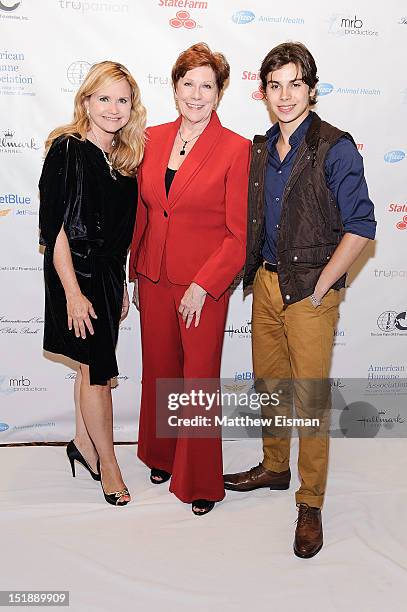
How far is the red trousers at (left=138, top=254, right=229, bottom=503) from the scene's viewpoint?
273 cm

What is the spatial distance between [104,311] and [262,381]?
712mm

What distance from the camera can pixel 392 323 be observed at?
368cm

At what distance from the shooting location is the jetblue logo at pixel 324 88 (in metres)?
3.36

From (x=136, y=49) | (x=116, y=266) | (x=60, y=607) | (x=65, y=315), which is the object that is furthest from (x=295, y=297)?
(x=136, y=49)

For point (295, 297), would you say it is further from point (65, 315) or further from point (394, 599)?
point (394, 599)

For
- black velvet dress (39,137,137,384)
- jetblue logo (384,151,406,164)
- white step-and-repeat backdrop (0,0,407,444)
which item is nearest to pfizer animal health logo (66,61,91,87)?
white step-and-repeat backdrop (0,0,407,444)

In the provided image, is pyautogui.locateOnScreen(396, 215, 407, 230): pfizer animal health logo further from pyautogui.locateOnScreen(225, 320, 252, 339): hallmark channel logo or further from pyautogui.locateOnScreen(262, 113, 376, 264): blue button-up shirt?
pyautogui.locateOnScreen(262, 113, 376, 264): blue button-up shirt

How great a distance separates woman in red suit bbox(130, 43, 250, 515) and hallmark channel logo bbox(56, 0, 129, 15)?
2.60ft

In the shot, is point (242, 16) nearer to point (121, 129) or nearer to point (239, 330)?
point (121, 129)

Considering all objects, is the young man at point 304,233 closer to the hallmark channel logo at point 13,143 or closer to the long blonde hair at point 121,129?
the long blonde hair at point 121,129

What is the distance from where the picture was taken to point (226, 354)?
12.0 ft

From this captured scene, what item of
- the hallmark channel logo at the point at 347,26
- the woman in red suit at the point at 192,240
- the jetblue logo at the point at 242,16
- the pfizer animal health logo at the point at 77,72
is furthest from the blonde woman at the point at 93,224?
the hallmark channel logo at the point at 347,26

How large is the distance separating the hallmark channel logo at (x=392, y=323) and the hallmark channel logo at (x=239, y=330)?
0.67m

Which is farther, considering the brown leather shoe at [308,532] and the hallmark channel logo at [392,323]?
the hallmark channel logo at [392,323]
